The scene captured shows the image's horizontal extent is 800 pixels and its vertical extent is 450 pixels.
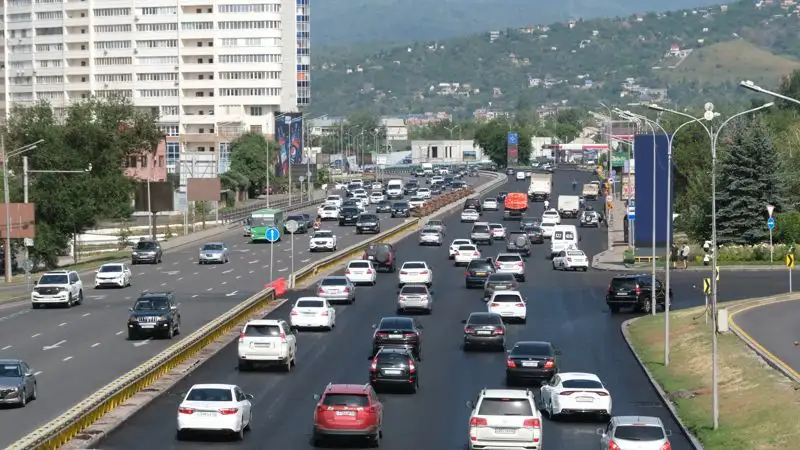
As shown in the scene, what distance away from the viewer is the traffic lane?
149ft

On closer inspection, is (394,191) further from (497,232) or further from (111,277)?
(111,277)

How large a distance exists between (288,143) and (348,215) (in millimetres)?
64105

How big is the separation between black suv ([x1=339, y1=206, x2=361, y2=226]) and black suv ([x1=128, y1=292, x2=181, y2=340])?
6772 centimetres

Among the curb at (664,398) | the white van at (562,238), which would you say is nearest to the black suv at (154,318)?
the curb at (664,398)

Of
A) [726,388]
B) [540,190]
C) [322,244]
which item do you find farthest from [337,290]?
[540,190]

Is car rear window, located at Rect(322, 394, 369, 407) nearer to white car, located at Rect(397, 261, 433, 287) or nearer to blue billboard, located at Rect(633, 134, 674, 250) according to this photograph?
white car, located at Rect(397, 261, 433, 287)

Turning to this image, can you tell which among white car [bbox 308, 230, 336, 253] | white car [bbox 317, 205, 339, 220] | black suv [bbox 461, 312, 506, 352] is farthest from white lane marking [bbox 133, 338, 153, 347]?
white car [bbox 317, 205, 339, 220]

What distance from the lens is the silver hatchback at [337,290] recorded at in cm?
6488

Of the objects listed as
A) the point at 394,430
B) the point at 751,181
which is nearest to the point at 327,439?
the point at 394,430

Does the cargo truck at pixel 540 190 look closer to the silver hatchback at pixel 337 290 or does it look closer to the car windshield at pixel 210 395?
the silver hatchback at pixel 337 290

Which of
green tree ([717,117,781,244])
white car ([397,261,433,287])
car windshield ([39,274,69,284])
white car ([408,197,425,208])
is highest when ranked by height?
green tree ([717,117,781,244])

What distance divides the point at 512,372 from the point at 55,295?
2865cm

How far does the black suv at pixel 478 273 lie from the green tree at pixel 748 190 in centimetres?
2439

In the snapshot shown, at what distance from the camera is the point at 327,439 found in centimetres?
3222
